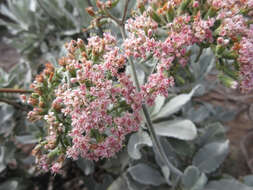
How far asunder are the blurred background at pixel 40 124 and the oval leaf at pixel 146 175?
0.18 metres

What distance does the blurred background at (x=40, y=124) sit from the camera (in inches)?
75.5

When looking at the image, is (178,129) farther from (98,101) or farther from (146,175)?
(98,101)

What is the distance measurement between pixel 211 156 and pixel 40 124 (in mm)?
1215

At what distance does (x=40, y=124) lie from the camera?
189 centimetres

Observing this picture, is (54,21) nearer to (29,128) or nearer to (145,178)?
(29,128)

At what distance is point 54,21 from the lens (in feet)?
8.32

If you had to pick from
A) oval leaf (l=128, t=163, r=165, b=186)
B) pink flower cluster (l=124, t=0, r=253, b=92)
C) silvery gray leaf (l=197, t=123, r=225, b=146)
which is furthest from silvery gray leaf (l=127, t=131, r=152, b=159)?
silvery gray leaf (l=197, t=123, r=225, b=146)

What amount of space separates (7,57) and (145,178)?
3150mm

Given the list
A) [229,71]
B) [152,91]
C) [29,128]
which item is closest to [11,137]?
[29,128]

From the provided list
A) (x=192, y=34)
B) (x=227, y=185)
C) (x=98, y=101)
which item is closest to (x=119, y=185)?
(x=227, y=185)

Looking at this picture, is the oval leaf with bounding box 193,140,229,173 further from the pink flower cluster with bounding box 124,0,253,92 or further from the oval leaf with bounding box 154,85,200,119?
the pink flower cluster with bounding box 124,0,253,92

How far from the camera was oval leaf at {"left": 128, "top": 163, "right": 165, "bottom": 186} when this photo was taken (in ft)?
5.34

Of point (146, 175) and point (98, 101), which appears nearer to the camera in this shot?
point (98, 101)

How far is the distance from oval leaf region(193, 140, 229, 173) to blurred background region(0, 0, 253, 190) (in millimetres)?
348
